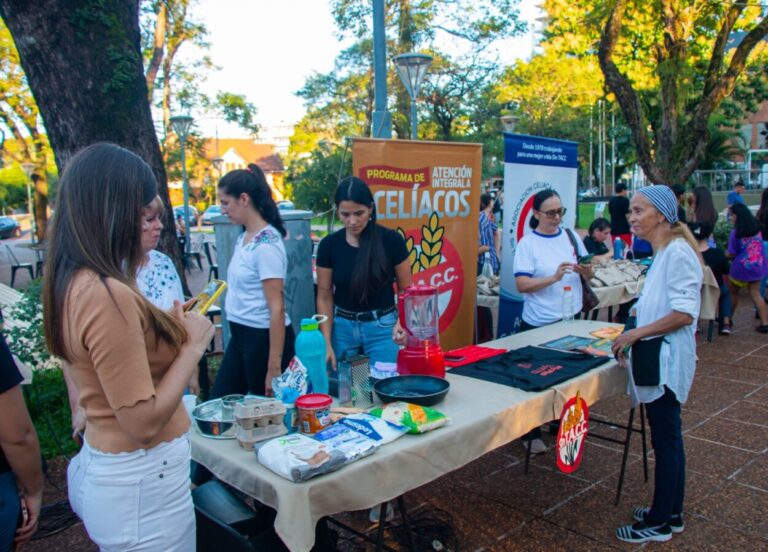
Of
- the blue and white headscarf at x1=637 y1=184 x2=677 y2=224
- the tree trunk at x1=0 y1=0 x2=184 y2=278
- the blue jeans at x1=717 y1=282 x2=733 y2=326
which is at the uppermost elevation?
the tree trunk at x1=0 y1=0 x2=184 y2=278

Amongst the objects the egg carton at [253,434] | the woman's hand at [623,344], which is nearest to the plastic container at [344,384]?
the egg carton at [253,434]

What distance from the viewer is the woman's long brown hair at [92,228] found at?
1.44 m

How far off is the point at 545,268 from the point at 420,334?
57.7 inches

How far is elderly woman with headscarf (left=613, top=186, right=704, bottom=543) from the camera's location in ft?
8.82

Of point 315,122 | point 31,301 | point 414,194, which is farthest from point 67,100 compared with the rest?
point 315,122

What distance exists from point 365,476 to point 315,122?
29941 millimetres

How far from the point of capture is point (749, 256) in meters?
7.20

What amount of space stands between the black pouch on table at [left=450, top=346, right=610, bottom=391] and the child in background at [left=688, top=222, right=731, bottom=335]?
443 centimetres

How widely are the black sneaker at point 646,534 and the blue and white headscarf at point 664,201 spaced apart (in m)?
1.50

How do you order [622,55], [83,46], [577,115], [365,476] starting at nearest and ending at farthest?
[365,476] < [83,46] < [622,55] < [577,115]

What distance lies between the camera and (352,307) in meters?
3.22

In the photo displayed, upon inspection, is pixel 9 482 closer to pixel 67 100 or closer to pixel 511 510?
pixel 511 510

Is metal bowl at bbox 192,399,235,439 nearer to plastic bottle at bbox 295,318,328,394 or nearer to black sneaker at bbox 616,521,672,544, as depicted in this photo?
plastic bottle at bbox 295,318,328,394

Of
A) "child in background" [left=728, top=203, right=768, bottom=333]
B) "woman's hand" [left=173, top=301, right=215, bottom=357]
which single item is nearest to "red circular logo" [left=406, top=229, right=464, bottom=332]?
Answer: "woman's hand" [left=173, top=301, right=215, bottom=357]
